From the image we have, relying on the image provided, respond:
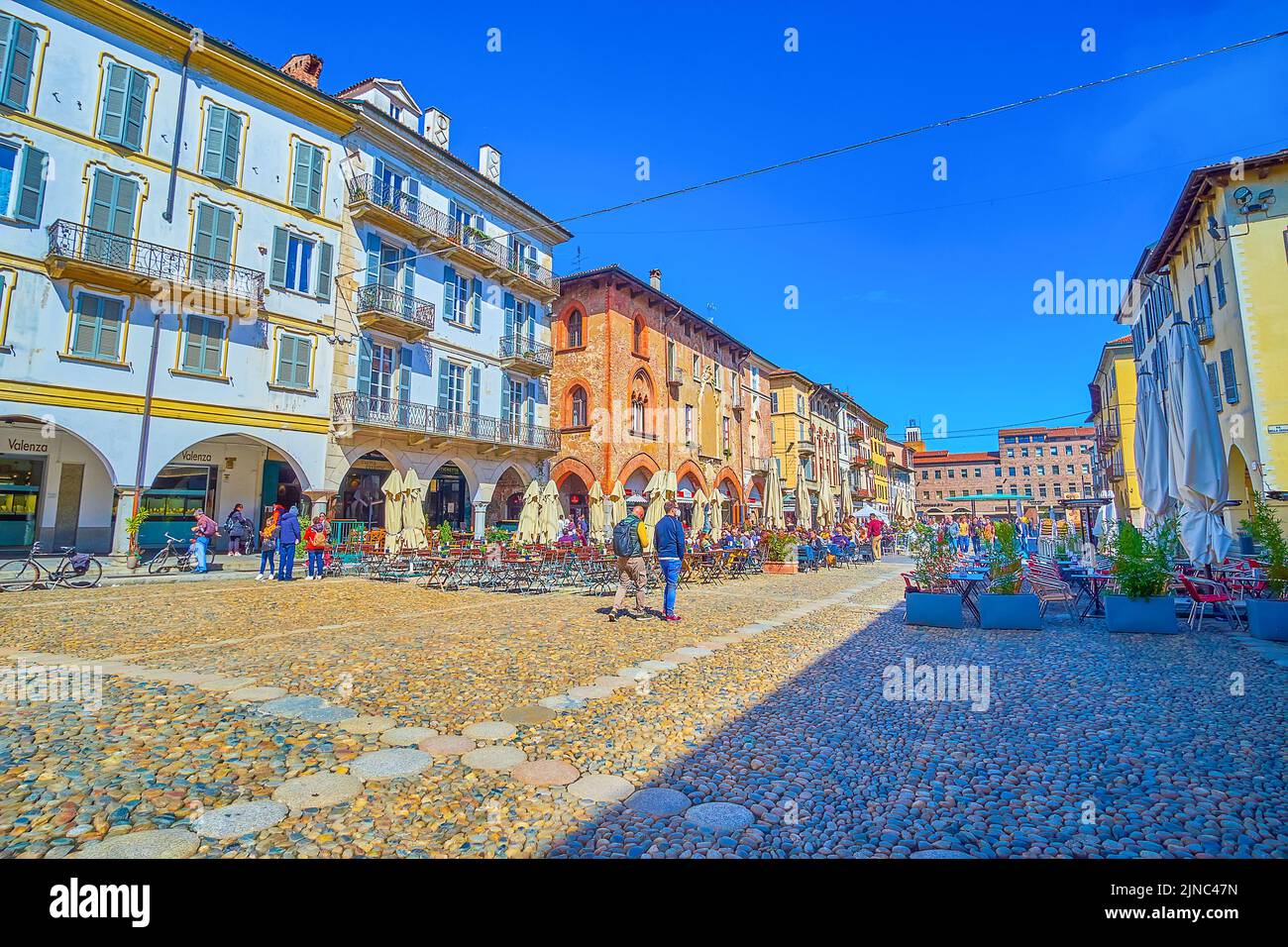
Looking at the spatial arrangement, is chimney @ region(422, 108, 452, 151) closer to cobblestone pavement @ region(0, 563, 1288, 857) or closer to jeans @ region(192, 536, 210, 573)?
jeans @ region(192, 536, 210, 573)

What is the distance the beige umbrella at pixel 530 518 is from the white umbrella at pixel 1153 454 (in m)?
13.7

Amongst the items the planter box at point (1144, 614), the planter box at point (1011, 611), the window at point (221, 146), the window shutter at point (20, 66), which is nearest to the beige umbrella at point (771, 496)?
the planter box at point (1011, 611)

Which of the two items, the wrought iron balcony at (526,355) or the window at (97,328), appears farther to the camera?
the wrought iron balcony at (526,355)

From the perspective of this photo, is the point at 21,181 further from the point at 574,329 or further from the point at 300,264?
the point at 574,329

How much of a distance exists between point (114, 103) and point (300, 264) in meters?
5.44

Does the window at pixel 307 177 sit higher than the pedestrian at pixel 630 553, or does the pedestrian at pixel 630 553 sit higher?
the window at pixel 307 177

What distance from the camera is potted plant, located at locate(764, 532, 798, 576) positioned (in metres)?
19.3

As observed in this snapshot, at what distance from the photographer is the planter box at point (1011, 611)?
8781mm

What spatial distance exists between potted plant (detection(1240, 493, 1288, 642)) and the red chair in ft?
1.14

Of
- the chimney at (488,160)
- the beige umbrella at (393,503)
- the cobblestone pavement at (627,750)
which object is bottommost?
the cobblestone pavement at (627,750)

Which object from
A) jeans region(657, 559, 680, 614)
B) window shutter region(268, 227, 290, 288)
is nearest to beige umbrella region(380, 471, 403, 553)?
window shutter region(268, 227, 290, 288)

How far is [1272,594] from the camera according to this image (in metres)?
8.01

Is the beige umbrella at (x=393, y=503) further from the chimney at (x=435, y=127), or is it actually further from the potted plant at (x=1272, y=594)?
the potted plant at (x=1272, y=594)
